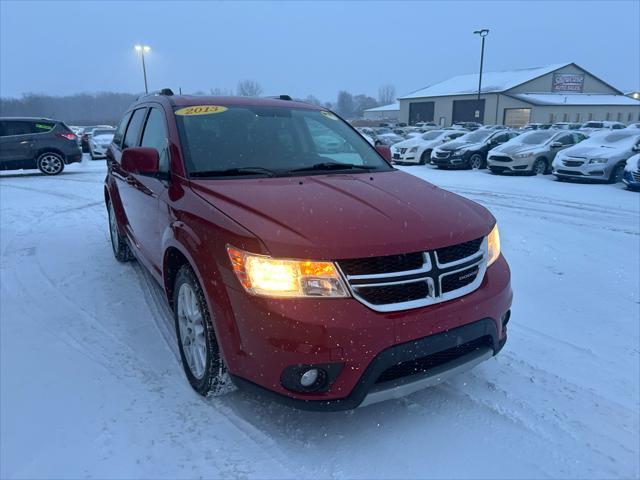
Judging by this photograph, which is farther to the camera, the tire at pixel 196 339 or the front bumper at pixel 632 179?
the front bumper at pixel 632 179

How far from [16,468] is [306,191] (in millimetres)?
2036

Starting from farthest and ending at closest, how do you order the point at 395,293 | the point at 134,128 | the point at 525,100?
the point at 525,100
the point at 134,128
the point at 395,293

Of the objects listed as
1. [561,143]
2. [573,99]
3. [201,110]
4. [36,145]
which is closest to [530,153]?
[561,143]

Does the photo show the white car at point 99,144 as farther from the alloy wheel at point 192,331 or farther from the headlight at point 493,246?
the headlight at point 493,246

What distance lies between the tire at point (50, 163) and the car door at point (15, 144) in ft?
1.02

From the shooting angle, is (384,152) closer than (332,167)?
No

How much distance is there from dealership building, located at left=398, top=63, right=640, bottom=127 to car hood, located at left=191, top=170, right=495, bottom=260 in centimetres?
5774

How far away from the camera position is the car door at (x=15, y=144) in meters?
14.2

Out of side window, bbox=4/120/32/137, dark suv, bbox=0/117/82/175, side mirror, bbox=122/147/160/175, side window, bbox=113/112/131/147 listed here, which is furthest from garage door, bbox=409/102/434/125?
side mirror, bbox=122/147/160/175

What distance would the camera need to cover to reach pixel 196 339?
2.79m

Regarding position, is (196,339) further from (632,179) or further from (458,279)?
(632,179)

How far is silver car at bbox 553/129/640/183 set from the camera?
1249cm

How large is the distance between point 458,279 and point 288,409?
1234mm

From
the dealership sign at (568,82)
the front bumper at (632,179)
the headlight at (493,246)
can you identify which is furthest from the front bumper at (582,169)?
the dealership sign at (568,82)
